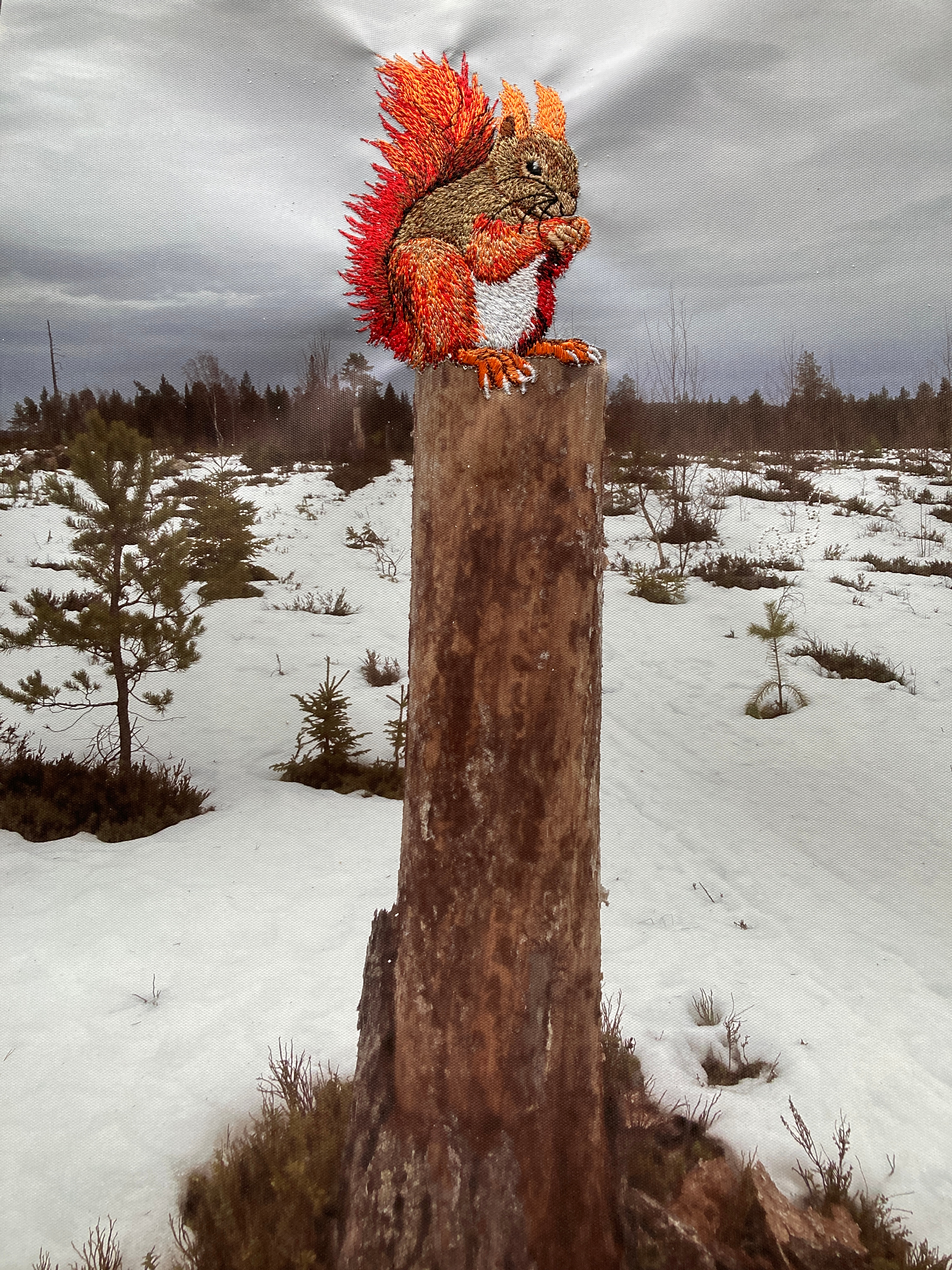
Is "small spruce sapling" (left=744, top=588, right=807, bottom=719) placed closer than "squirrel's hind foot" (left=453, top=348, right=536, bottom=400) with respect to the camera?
No

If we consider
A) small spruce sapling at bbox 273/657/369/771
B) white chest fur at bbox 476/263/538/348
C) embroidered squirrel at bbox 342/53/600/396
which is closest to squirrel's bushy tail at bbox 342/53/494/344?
embroidered squirrel at bbox 342/53/600/396

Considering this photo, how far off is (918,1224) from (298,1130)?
2.06 metres

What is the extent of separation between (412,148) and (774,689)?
280 inches

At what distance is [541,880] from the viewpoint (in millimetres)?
1704

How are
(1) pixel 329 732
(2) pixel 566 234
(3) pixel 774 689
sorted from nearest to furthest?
(2) pixel 566 234
(1) pixel 329 732
(3) pixel 774 689

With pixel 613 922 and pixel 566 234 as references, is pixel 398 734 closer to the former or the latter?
pixel 613 922

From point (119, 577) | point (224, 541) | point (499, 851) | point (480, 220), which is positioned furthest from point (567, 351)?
point (224, 541)

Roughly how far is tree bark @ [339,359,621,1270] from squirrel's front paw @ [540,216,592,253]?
0.22 m

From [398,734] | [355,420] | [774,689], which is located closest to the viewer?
[398,734]

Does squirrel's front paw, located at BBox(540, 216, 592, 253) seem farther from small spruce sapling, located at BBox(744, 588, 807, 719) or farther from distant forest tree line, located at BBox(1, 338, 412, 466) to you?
distant forest tree line, located at BBox(1, 338, 412, 466)

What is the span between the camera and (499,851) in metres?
1.68

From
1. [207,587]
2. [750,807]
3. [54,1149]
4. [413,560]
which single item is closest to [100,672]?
[207,587]

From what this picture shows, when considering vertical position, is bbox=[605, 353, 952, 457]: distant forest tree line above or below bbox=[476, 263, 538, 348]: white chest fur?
above

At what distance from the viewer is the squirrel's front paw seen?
1399 millimetres
